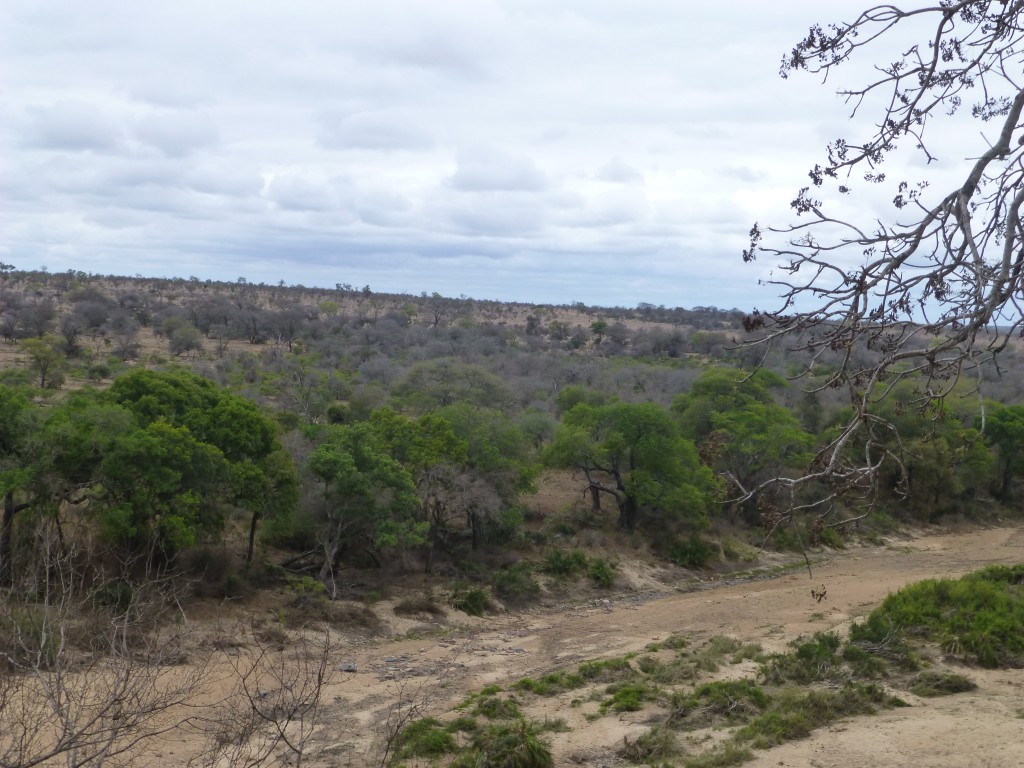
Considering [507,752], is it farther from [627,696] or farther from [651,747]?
[627,696]

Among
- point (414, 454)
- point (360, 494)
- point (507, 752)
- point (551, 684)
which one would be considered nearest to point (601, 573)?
point (414, 454)

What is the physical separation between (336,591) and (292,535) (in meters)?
2.30

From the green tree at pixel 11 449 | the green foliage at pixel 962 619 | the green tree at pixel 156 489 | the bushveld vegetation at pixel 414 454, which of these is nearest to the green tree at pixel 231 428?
the bushveld vegetation at pixel 414 454

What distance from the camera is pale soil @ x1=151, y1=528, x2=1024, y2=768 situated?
10.6m

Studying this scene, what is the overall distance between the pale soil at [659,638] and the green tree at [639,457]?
7.68ft

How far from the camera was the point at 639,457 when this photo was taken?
89.4 ft

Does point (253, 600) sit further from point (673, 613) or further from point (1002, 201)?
point (1002, 201)

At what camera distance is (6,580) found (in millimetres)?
17062

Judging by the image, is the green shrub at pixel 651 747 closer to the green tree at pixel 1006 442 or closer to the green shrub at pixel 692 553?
the green shrub at pixel 692 553

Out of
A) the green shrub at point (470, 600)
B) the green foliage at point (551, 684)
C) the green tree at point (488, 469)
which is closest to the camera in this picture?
the green foliage at point (551, 684)

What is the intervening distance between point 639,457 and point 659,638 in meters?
8.36

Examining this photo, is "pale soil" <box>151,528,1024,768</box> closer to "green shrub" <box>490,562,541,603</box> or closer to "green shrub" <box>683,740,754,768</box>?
"green shrub" <box>683,740,754,768</box>

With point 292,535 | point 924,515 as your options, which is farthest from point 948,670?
point 924,515

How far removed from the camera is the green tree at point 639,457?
26781mm
